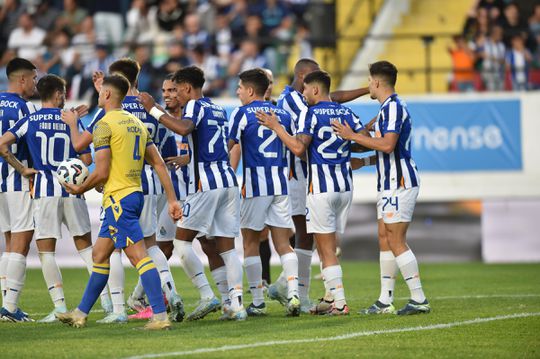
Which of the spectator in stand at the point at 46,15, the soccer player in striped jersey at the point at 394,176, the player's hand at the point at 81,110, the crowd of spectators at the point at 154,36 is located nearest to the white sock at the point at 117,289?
the player's hand at the point at 81,110

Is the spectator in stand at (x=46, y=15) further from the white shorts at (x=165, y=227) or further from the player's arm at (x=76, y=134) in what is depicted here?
the player's arm at (x=76, y=134)

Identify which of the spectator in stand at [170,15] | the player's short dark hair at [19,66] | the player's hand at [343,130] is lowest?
the player's hand at [343,130]

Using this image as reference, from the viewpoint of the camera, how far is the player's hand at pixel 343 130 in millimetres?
10703

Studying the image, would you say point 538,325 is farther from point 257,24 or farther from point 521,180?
point 257,24

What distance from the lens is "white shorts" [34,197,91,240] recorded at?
10.8 metres

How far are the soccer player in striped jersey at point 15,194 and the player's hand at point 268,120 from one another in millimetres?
2431

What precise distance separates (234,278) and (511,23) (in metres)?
12.2

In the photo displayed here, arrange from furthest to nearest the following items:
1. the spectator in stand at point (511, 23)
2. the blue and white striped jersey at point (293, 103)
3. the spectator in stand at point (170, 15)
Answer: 1. the spectator in stand at point (170, 15)
2. the spectator in stand at point (511, 23)
3. the blue and white striped jersey at point (293, 103)

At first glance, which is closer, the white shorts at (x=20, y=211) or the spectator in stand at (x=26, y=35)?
the white shorts at (x=20, y=211)

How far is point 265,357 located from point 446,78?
13.3 m

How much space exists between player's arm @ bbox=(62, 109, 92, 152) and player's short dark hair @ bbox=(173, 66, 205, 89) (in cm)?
111

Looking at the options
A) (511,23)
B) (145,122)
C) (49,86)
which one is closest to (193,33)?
(511,23)

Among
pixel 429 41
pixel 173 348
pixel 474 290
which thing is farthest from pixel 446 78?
pixel 173 348

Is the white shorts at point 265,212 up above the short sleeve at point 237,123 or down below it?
below
